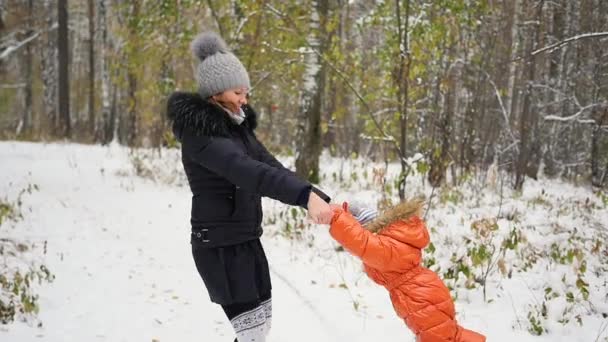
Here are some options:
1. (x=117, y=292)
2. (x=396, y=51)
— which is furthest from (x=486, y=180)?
(x=117, y=292)

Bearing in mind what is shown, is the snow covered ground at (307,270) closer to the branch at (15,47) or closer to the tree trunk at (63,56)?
the tree trunk at (63,56)

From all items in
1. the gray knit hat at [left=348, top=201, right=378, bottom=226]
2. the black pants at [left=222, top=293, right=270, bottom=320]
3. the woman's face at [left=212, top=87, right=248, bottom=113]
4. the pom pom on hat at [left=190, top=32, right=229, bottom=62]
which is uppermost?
the pom pom on hat at [left=190, top=32, right=229, bottom=62]

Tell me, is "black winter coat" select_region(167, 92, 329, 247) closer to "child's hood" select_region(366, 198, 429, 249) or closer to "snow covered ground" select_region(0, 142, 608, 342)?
"child's hood" select_region(366, 198, 429, 249)

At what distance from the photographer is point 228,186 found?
232 centimetres

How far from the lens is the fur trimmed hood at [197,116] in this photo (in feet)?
7.30

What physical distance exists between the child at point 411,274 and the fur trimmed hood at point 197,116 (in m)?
0.73

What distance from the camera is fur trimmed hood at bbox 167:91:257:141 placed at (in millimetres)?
2227

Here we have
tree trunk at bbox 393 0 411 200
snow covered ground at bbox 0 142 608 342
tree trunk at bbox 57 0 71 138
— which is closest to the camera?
snow covered ground at bbox 0 142 608 342

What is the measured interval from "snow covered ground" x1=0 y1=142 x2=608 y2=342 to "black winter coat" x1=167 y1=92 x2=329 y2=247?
6.36 ft

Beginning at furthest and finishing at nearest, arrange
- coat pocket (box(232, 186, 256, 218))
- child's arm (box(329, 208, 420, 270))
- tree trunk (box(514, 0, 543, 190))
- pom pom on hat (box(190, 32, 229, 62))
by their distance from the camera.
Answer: tree trunk (box(514, 0, 543, 190))
pom pom on hat (box(190, 32, 229, 62))
coat pocket (box(232, 186, 256, 218))
child's arm (box(329, 208, 420, 270))

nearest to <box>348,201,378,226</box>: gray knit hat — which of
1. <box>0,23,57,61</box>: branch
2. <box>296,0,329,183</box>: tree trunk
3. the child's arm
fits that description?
the child's arm

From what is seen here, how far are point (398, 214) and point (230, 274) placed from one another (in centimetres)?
92

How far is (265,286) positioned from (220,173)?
0.78 metres

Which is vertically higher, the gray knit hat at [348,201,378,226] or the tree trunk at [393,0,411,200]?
the tree trunk at [393,0,411,200]
